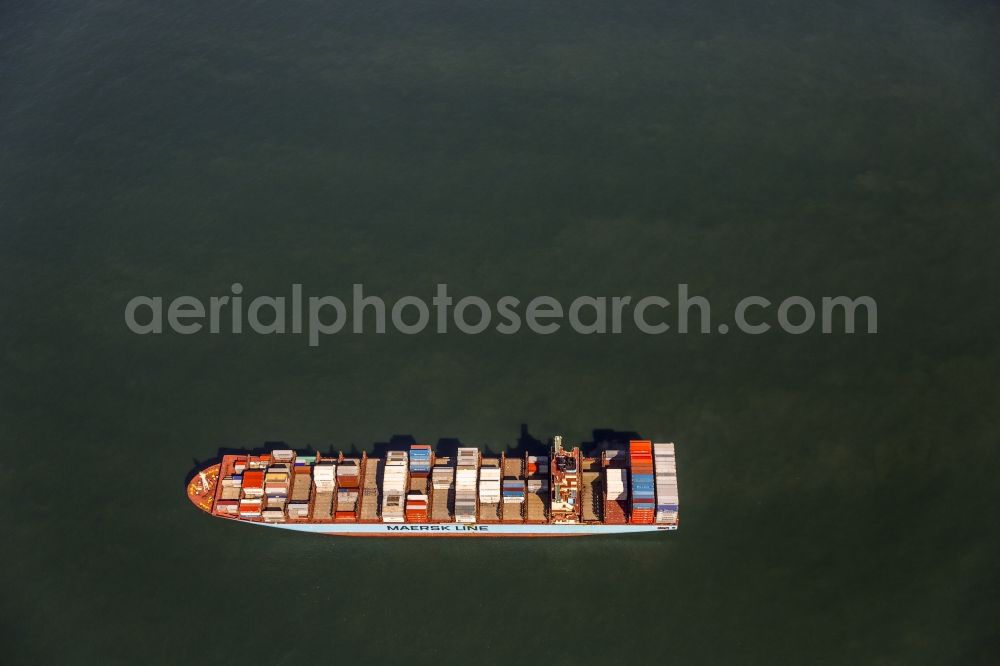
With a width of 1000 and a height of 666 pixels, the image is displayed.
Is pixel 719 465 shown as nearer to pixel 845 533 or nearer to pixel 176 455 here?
pixel 845 533

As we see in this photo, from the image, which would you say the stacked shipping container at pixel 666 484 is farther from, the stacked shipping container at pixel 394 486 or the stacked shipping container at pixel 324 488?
the stacked shipping container at pixel 324 488

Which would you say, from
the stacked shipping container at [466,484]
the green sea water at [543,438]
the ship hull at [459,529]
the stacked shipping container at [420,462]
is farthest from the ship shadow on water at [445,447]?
the ship hull at [459,529]

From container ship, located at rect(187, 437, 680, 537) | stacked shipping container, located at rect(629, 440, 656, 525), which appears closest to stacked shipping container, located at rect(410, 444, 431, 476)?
container ship, located at rect(187, 437, 680, 537)

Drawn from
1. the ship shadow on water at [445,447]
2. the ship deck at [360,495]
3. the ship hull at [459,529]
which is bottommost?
the ship hull at [459,529]

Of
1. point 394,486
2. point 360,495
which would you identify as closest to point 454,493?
point 394,486

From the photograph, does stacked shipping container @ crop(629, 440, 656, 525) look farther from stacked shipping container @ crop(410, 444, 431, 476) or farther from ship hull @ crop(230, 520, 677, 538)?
stacked shipping container @ crop(410, 444, 431, 476)
